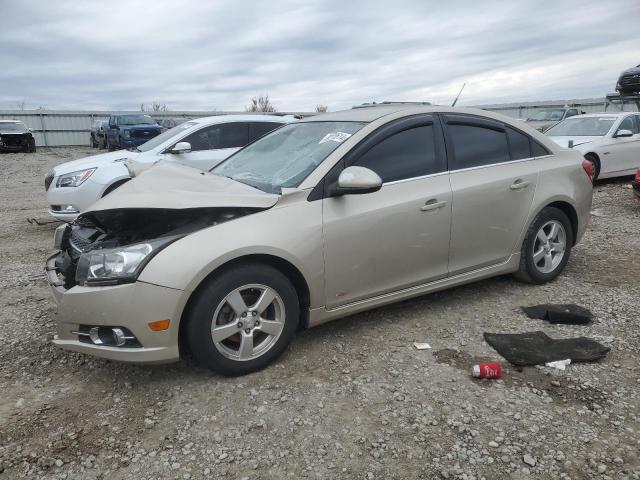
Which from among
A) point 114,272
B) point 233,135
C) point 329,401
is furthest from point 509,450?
point 233,135

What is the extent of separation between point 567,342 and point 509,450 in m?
1.39

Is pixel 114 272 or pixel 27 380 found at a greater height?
pixel 114 272

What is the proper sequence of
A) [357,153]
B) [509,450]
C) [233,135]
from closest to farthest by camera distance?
[509,450] → [357,153] → [233,135]

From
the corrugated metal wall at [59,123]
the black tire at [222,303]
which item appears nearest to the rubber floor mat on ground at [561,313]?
the black tire at [222,303]

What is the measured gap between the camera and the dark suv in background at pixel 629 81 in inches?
613

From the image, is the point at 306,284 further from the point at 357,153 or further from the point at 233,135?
the point at 233,135

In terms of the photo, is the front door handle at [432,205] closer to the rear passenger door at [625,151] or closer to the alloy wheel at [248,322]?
the alloy wheel at [248,322]

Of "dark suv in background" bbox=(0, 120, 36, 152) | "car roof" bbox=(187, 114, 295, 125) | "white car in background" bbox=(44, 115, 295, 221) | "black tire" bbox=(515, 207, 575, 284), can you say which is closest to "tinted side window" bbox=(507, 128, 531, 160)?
→ "black tire" bbox=(515, 207, 575, 284)

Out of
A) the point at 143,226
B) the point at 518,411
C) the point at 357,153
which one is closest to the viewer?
→ the point at 518,411

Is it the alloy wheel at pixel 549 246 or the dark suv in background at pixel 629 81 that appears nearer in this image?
the alloy wheel at pixel 549 246

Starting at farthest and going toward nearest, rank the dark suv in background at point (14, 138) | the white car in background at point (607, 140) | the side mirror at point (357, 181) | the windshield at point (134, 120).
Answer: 1. the dark suv in background at point (14, 138)
2. the windshield at point (134, 120)
3. the white car in background at point (607, 140)
4. the side mirror at point (357, 181)

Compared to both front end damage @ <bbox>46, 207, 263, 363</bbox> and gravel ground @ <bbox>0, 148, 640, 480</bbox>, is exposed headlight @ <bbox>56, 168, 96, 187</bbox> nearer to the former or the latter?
gravel ground @ <bbox>0, 148, 640, 480</bbox>

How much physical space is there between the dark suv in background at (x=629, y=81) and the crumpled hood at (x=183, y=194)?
16387mm

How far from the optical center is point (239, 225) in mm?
3096
